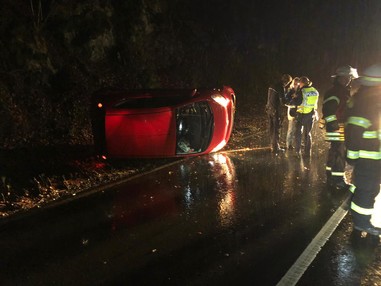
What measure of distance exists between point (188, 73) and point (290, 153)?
7.65 m

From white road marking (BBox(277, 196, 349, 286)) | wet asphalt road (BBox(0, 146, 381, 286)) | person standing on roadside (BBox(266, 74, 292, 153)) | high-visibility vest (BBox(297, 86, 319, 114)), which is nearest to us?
white road marking (BBox(277, 196, 349, 286))

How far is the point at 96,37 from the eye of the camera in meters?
12.4

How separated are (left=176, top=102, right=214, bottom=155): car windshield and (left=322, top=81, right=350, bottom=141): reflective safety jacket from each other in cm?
246

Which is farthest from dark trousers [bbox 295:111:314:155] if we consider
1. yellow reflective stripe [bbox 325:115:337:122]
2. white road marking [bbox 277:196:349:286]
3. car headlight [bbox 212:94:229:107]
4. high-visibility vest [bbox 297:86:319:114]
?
white road marking [bbox 277:196:349:286]

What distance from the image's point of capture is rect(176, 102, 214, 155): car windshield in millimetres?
8250

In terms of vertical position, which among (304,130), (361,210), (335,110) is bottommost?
(361,210)

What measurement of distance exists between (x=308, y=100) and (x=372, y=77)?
12.8 feet

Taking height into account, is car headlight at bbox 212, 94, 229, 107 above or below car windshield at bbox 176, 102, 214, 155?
above

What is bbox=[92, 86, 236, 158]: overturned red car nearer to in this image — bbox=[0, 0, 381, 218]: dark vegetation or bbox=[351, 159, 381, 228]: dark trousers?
bbox=[0, 0, 381, 218]: dark vegetation

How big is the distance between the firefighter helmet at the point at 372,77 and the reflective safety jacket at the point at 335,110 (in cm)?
184

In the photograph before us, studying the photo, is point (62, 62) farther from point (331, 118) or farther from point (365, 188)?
point (365, 188)

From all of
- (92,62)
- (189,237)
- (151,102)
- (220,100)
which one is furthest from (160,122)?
(92,62)

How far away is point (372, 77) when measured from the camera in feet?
15.4

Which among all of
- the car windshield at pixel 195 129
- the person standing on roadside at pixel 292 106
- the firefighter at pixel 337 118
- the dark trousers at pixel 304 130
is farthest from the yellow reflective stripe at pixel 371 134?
the person standing on roadside at pixel 292 106
